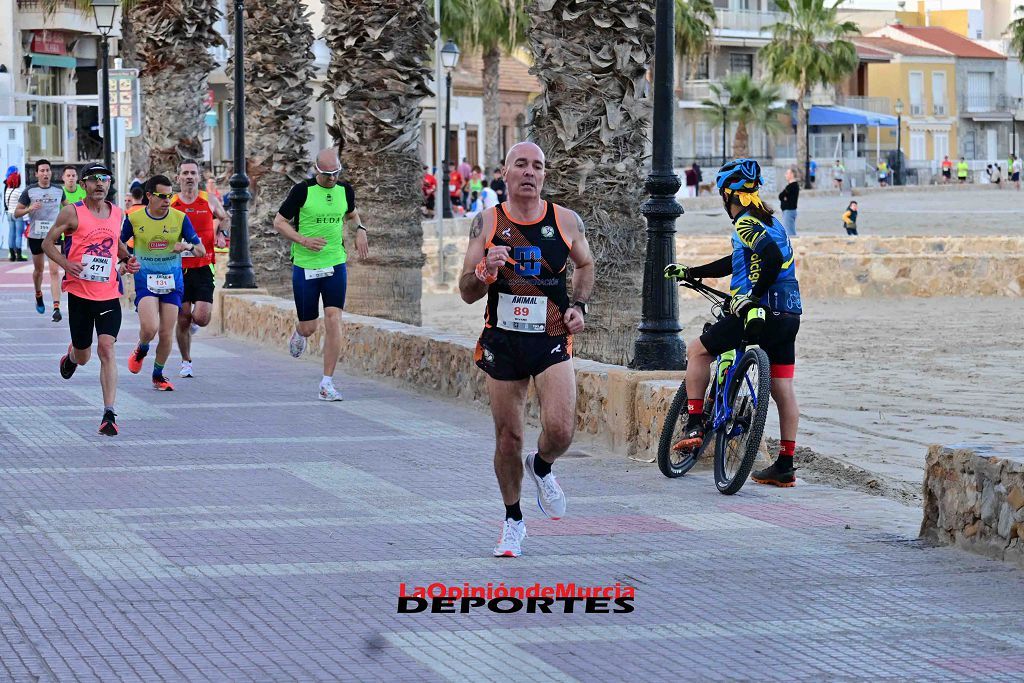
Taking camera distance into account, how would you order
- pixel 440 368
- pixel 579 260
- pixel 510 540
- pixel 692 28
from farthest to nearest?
pixel 692 28 < pixel 440 368 < pixel 579 260 < pixel 510 540

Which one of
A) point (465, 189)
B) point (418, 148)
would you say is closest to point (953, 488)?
point (418, 148)

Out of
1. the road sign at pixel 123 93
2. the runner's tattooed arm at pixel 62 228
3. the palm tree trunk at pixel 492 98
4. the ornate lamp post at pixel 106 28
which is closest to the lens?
the runner's tattooed arm at pixel 62 228

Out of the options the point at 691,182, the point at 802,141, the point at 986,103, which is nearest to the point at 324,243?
the point at 691,182

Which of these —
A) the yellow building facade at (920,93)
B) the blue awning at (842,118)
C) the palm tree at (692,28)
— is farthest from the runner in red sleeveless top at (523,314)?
the yellow building facade at (920,93)

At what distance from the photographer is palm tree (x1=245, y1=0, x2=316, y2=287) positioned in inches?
890

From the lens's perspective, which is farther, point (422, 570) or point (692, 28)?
point (692, 28)

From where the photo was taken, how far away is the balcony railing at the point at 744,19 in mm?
84562

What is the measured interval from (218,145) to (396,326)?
4504 centimetres

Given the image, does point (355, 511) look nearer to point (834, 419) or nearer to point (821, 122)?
point (834, 419)

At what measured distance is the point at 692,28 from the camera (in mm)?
65875

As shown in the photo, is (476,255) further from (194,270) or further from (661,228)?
(194,270)

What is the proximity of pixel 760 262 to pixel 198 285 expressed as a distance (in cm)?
704

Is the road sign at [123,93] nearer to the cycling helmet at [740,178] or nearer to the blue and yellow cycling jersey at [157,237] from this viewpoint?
the blue and yellow cycling jersey at [157,237]

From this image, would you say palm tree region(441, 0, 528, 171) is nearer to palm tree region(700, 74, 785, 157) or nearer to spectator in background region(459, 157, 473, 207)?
spectator in background region(459, 157, 473, 207)
